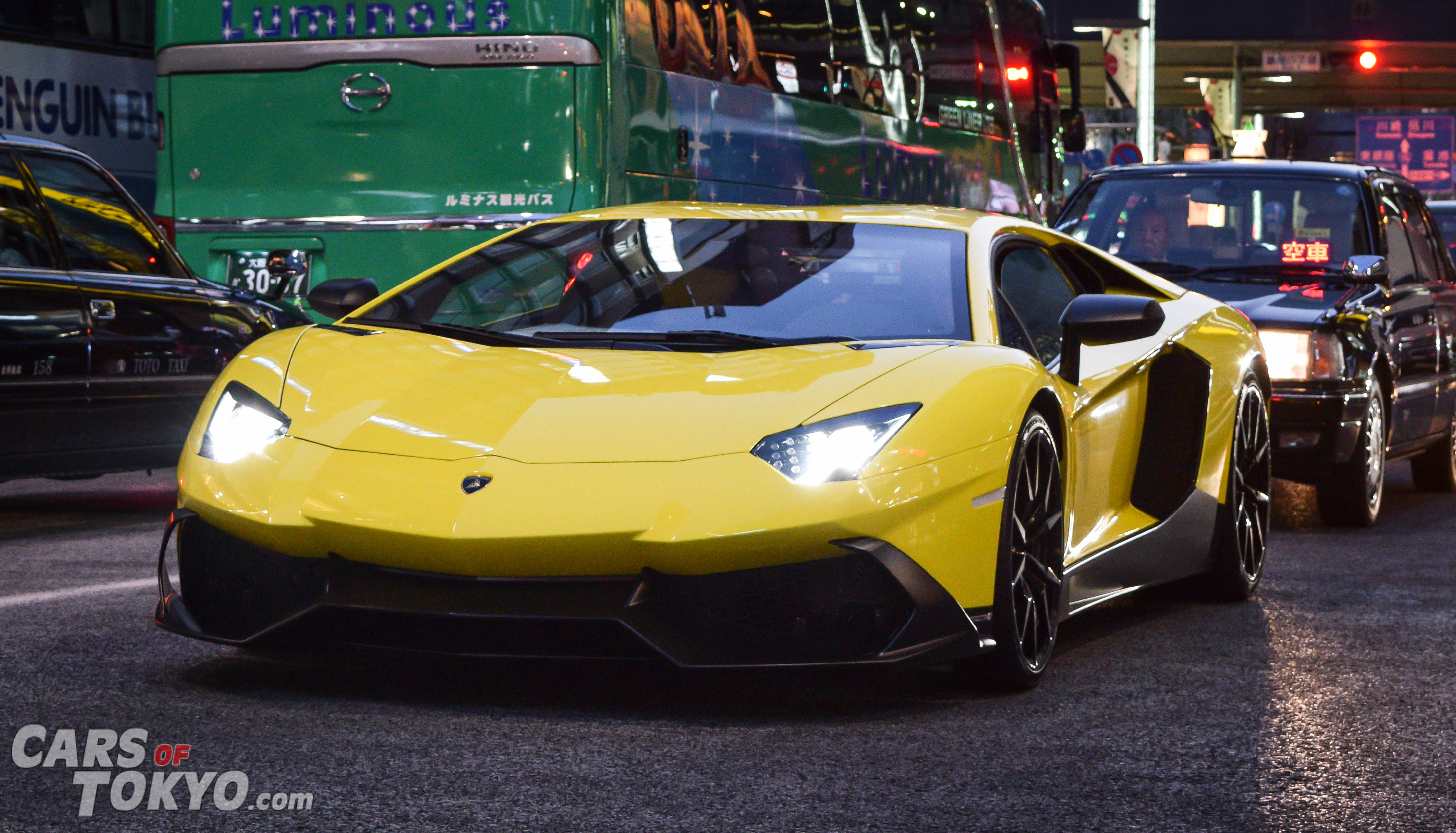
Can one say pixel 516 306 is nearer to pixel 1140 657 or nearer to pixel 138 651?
pixel 138 651

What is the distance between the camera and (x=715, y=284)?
5.51 metres

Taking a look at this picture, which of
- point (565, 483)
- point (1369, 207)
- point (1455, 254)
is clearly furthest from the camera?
point (1455, 254)

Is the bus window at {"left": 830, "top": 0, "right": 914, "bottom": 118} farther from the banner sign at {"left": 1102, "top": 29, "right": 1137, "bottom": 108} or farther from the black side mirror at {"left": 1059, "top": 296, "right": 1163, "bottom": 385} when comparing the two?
the banner sign at {"left": 1102, "top": 29, "right": 1137, "bottom": 108}

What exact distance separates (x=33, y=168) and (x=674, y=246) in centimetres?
395

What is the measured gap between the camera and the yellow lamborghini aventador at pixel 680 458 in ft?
14.5

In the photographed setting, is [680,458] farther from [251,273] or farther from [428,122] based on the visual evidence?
[251,273]

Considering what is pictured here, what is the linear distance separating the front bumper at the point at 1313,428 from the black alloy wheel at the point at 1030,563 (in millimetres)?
3964

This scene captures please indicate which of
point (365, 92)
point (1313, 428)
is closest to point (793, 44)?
point (365, 92)

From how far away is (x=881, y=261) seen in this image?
5.55 meters

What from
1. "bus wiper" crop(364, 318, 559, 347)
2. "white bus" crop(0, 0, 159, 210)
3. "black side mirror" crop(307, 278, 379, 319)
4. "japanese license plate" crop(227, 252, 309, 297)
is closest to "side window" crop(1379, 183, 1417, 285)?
"japanese license plate" crop(227, 252, 309, 297)

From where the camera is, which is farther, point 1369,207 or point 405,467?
point 1369,207

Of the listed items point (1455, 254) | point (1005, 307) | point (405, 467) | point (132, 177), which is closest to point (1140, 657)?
point (1005, 307)

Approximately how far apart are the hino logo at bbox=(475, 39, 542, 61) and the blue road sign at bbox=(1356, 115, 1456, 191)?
136 feet

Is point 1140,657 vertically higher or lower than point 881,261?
lower
